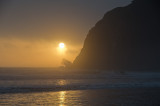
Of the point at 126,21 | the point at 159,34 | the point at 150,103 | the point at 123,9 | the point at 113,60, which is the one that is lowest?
the point at 150,103

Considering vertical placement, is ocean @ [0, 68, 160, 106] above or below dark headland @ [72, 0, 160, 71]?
below

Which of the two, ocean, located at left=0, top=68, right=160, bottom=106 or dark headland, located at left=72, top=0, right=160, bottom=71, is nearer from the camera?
ocean, located at left=0, top=68, right=160, bottom=106

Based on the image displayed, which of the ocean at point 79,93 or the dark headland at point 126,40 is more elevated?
the dark headland at point 126,40

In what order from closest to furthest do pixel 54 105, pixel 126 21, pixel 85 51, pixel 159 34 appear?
1. pixel 54 105
2. pixel 159 34
3. pixel 126 21
4. pixel 85 51

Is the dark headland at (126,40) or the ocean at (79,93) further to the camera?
the dark headland at (126,40)

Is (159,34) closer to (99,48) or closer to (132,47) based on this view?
(132,47)

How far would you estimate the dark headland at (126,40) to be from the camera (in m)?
100

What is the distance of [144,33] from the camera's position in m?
105

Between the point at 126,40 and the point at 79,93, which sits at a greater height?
the point at 126,40

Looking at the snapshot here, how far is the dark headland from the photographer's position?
100125 mm

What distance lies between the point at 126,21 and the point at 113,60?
20421 millimetres

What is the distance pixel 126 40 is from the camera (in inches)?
4144

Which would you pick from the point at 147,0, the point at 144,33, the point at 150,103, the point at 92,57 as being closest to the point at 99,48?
the point at 92,57

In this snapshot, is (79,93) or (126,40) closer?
(79,93)
